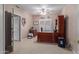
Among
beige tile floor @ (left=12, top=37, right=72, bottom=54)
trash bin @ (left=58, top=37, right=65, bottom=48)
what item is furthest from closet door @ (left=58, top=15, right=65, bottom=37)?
beige tile floor @ (left=12, top=37, right=72, bottom=54)

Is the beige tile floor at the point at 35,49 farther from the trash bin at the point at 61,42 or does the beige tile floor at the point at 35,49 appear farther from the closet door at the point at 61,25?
the closet door at the point at 61,25

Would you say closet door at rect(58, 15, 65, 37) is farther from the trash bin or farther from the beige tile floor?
the beige tile floor

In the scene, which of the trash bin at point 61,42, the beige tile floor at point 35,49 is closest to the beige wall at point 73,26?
the beige tile floor at point 35,49

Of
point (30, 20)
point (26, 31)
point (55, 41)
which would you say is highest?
point (30, 20)

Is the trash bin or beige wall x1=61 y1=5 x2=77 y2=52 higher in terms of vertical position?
beige wall x1=61 y1=5 x2=77 y2=52

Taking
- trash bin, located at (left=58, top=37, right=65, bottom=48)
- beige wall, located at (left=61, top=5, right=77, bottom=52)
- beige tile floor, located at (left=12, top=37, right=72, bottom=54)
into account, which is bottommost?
beige tile floor, located at (left=12, top=37, right=72, bottom=54)

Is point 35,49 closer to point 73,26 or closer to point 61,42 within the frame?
point 61,42

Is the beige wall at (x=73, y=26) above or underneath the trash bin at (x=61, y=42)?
above
